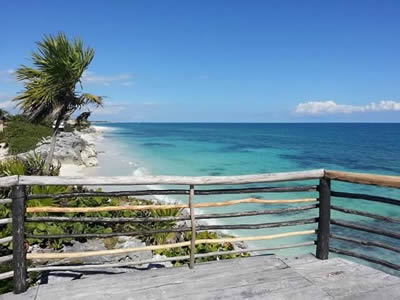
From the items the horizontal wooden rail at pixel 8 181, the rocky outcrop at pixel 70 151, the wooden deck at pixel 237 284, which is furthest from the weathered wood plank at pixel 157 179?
the rocky outcrop at pixel 70 151

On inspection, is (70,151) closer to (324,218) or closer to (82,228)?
(82,228)

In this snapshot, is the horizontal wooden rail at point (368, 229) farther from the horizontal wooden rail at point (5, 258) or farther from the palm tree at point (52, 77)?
the palm tree at point (52, 77)

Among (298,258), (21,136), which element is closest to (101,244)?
(298,258)

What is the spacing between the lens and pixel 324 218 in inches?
149

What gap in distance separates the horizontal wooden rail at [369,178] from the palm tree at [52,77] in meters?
6.96

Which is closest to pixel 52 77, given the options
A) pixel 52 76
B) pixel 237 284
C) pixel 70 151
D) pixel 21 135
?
pixel 52 76

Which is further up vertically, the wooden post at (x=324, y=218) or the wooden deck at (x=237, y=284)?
the wooden post at (x=324, y=218)

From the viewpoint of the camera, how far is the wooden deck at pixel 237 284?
9.64 feet

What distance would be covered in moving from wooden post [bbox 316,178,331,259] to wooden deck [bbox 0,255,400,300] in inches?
8.0

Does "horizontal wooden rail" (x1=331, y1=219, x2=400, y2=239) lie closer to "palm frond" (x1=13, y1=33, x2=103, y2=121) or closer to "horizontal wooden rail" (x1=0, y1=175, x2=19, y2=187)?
"horizontal wooden rail" (x1=0, y1=175, x2=19, y2=187)

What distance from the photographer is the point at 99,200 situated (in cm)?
632

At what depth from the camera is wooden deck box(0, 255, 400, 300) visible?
2939mm

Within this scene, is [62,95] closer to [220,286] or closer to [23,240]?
[23,240]

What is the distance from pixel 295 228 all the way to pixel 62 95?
7.62 m
